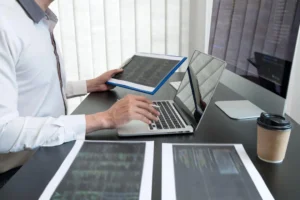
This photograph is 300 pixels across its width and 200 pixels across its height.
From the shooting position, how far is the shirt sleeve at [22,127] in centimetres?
73

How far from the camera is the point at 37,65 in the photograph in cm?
94

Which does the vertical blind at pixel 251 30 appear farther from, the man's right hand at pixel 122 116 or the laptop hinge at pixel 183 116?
the man's right hand at pixel 122 116

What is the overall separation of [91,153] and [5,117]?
0.24m

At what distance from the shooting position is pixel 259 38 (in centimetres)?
85

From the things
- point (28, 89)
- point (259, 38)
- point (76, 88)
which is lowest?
point (76, 88)

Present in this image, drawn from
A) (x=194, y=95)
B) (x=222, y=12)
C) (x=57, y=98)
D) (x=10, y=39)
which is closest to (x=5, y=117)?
(x=10, y=39)

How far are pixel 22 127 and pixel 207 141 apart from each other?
0.47 m

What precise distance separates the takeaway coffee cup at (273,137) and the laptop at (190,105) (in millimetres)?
189

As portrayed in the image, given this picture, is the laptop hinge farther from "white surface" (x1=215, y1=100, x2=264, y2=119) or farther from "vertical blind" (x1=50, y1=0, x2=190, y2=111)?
"vertical blind" (x1=50, y1=0, x2=190, y2=111)

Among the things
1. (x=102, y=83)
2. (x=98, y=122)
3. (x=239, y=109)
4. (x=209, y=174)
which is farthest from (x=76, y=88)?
(x=209, y=174)

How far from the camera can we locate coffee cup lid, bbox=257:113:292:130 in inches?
24.0

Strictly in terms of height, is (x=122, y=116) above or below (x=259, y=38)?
below

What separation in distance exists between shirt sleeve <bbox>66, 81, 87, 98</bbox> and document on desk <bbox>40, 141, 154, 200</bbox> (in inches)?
23.1

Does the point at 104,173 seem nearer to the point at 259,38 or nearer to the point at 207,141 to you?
the point at 207,141
